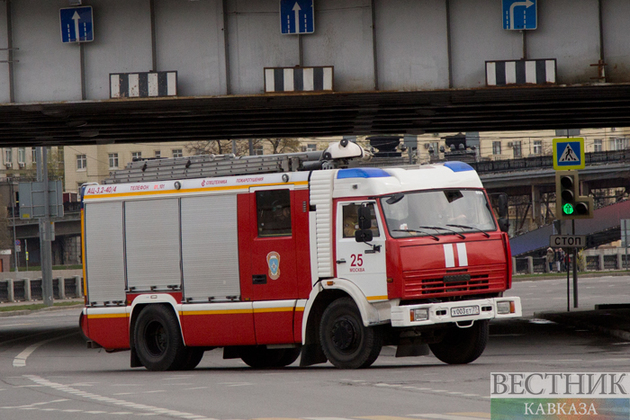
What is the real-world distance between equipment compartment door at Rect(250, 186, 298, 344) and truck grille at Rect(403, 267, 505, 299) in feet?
5.98

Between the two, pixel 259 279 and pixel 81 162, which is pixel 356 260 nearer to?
pixel 259 279

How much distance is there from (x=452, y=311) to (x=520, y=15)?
26.6ft

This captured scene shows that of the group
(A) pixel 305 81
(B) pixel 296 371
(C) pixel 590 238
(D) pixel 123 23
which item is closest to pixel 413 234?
(B) pixel 296 371

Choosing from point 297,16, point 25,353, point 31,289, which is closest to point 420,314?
point 297,16

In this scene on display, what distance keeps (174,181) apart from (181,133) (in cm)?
1289

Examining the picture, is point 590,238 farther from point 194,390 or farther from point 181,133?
point 194,390

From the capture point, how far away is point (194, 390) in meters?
11.9

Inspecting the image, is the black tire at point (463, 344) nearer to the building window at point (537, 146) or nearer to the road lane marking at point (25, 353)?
the road lane marking at point (25, 353)

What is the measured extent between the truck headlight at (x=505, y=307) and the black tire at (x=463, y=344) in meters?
0.47

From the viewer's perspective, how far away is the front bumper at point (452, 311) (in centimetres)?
1328

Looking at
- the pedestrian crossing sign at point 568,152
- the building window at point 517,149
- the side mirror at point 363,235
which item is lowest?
the side mirror at point 363,235

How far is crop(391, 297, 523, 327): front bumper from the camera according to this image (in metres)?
13.3

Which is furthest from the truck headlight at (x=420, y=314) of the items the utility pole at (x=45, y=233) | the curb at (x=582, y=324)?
the utility pole at (x=45, y=233)

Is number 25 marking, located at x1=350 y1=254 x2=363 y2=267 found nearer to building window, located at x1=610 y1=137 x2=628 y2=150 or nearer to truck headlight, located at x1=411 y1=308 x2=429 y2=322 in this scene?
truck headlight, located at x1=411 y1=308 x2=429 y2=322
